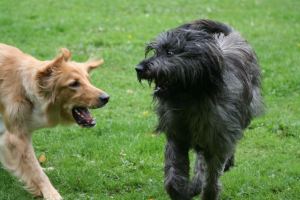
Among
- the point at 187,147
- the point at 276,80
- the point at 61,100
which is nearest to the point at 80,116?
the point at 61,100

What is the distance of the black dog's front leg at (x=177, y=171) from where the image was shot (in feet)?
20.0

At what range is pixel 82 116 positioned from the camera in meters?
6.88

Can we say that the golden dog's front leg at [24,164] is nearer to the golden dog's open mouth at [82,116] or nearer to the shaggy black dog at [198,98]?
the golden dog's open mouth at [82,116]

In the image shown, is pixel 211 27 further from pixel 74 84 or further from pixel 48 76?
pixel 48 76

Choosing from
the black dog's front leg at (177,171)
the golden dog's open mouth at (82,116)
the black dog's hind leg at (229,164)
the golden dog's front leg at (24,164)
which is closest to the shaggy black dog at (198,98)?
the black dog's front leg at (177,171)

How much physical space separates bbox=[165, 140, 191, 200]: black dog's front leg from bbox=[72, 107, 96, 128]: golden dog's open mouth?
1.03 meters

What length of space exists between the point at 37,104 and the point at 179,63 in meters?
2.01

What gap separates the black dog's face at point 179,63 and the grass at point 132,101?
1720mm

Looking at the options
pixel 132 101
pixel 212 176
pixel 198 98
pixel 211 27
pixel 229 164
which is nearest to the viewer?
pixel 198 98

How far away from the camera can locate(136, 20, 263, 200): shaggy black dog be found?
556 cm

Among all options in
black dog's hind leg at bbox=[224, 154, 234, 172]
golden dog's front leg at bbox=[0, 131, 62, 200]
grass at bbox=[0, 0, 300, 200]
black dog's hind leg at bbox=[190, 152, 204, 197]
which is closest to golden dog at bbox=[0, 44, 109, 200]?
golden dog's front leg at bbox=[0, 131, 62, 200]

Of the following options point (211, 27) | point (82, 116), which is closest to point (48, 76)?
point (82, 116)

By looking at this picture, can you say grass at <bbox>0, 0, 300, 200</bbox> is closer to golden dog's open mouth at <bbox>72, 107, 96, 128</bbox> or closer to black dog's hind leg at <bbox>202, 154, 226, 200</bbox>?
black dog's hind leg at <bbox>202, 154, 226, 200</bbox>

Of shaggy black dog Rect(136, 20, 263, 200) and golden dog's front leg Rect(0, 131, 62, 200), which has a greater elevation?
shaggy black dog Rect(136, 20, 263, 200)
